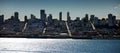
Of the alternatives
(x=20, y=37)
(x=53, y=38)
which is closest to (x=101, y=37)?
(x=53, y=38)

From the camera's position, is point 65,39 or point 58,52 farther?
point 65,39

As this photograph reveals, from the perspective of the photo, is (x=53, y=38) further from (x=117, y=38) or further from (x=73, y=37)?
(x=117, y=38)

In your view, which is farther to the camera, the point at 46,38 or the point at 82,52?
the point at 46,38

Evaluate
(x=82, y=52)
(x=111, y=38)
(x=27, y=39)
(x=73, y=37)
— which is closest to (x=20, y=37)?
(x=27, y=39)

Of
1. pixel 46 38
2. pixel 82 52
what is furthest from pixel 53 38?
pixel 82 52

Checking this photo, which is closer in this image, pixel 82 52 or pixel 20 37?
pixel 82 52

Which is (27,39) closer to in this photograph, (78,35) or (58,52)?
(78,35)

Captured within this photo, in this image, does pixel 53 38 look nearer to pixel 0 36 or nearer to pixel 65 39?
pixel 65 39
